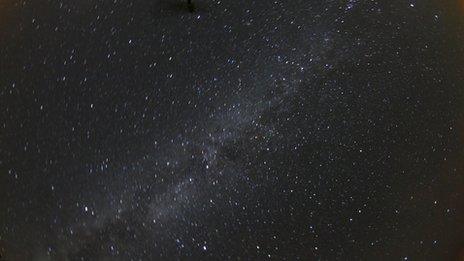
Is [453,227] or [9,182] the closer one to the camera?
[9,182]

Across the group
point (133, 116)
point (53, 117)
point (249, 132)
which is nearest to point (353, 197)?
point (249, 132)

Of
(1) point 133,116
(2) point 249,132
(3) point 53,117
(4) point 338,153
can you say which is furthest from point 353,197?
(3) point 53,117

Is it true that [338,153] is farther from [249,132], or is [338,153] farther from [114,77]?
[114,77]

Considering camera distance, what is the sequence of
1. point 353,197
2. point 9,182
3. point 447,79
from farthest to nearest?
point 447,79
point 353,197
point 9,182

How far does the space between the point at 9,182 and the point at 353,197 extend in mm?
502

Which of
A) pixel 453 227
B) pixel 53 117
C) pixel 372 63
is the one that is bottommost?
pixel 453 227

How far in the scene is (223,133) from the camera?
0.86m

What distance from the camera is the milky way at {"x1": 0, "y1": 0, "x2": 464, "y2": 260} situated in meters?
0.80

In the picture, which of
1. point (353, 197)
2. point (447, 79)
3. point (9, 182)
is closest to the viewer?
point (9, 182)

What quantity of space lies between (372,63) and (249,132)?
251 millimetres

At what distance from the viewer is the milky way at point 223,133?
0.80 meters

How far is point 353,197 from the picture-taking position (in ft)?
2.98

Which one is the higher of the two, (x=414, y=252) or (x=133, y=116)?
(x=133, y=116)

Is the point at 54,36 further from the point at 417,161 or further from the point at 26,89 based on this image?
the point at 417,161
